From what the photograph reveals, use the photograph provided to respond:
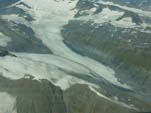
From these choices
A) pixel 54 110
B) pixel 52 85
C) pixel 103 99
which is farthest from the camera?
pixel 52 85

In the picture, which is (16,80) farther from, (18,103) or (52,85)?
(18,103)

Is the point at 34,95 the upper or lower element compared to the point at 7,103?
lower

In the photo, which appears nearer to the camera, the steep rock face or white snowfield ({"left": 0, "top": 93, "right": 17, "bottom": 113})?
white snowfield ({"left": 0, "top": 93, "right": 17, "bottom": 113})

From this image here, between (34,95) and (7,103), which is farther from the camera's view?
(34,95)

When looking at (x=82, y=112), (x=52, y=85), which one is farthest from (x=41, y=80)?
(x=82, y=112)

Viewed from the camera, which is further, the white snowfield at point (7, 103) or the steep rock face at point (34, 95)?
the steep rock face at point (34, 95)

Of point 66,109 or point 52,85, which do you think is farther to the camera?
point 52,85

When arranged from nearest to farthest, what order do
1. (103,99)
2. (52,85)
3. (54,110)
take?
(54,110), (103,99), (52,85)
